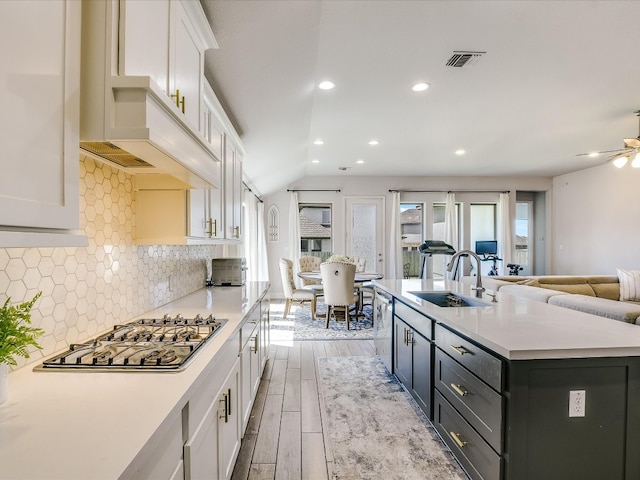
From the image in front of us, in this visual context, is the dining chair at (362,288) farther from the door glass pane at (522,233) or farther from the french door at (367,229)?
the door glass pane at (522,233)

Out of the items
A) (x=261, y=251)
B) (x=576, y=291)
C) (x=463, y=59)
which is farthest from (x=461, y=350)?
(x=261, y=251)

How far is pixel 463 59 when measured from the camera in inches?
105

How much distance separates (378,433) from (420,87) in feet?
9.69

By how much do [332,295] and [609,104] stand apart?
3.99 m

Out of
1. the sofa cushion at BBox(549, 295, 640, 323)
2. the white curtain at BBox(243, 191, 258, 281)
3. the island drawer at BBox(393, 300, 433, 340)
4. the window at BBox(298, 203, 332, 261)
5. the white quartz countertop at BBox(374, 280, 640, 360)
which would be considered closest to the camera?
the white quartz countertop at BBox(374, 280, 640, 360)

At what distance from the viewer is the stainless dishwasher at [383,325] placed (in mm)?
3258

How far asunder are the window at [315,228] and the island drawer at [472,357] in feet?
18.4

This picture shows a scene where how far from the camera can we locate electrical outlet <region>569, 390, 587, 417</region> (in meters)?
1.42

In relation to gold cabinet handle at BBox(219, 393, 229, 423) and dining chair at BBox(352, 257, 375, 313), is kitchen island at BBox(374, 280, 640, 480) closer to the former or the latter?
gold cabinet handle at BBox(219, 393, 229, 423)

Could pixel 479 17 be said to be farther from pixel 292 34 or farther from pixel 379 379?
pixel 379 379

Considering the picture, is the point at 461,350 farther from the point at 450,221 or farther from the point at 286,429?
the point at 450,221

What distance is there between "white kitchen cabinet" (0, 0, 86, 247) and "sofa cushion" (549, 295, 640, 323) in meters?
3.32

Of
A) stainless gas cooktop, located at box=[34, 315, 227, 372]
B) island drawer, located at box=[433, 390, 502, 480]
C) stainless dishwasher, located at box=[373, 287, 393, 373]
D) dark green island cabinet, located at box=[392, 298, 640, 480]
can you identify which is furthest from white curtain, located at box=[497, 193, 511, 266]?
stainless gas cooktop, located at box=[34, 315, 227, 372]

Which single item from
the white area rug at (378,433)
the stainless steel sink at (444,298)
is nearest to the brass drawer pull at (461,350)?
the white area rug at (378,433)
